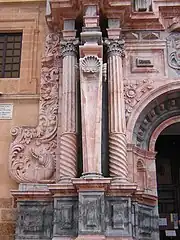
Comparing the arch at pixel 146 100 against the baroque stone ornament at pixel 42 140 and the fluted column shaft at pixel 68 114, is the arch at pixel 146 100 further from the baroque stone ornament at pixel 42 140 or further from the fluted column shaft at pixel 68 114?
the baroque stone ornament at pixel 42 140

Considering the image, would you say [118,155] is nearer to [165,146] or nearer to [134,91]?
[134,91]

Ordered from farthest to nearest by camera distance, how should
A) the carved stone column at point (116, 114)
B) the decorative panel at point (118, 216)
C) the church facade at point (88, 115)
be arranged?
the carved stone column at point (116, 114) < the church facade at point (88, 115) < the decorative panel at point (118, 216)

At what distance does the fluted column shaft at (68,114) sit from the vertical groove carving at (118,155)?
91cm

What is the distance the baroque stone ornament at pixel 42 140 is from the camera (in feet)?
35.1

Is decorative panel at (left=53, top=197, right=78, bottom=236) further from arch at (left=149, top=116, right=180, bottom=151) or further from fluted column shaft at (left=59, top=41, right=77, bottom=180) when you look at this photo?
arch at (left=149, top=116, right=180, bottom=151)

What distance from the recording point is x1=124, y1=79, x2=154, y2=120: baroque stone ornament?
1116cm

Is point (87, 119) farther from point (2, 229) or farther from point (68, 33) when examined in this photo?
point (2, 229)

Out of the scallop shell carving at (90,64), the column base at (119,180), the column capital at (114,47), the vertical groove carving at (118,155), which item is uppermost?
the column capital at (114,47)

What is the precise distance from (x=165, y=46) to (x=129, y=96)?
1.91 metres

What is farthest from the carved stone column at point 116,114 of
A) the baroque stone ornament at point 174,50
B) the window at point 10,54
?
the window at point 10,54

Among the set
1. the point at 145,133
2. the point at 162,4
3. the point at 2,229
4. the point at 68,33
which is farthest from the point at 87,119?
the point at 162,4

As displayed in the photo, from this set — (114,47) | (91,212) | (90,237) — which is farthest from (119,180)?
(114,47)

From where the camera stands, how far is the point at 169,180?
13.2m

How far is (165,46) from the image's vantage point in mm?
11812
